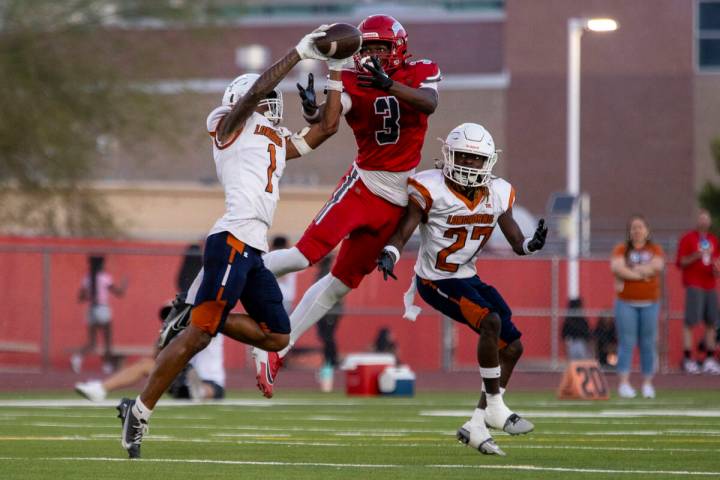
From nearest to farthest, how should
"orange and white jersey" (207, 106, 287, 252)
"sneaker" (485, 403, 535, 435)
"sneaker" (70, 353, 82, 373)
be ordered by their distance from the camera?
"orange and white jersey" (207, 106, 287, 252)
"sneaker" (485, 403, 535, 435)
"sneaker" (70, 353, 82, 373)

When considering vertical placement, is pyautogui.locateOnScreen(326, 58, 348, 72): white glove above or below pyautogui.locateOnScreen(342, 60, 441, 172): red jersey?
above

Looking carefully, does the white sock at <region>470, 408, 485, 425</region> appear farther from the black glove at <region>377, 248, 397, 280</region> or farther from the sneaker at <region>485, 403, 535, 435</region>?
the black glove at <region>377, 248, 397, 280</region>

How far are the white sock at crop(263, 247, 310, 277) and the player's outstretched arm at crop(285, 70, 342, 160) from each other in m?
0.81

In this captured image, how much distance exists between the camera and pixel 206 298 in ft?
26.3

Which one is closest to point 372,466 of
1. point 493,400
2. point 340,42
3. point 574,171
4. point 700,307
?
point 493,400

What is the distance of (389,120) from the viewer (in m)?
9.64

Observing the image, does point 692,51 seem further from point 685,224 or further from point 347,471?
point 347,471

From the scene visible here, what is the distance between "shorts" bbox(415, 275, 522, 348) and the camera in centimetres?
895

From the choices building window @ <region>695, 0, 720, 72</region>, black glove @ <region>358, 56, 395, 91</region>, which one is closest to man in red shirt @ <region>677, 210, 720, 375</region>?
black glove @ <region>358, 56, 395, 91</region>

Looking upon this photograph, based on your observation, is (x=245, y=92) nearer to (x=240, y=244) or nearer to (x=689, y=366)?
(x=240, y=244)

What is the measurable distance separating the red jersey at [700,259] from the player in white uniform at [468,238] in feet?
34.0

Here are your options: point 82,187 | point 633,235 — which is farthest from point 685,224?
point 633,235

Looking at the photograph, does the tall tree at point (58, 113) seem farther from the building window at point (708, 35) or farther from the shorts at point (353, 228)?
the shorts at point (353, 228)

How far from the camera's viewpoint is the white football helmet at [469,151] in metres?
8.92
